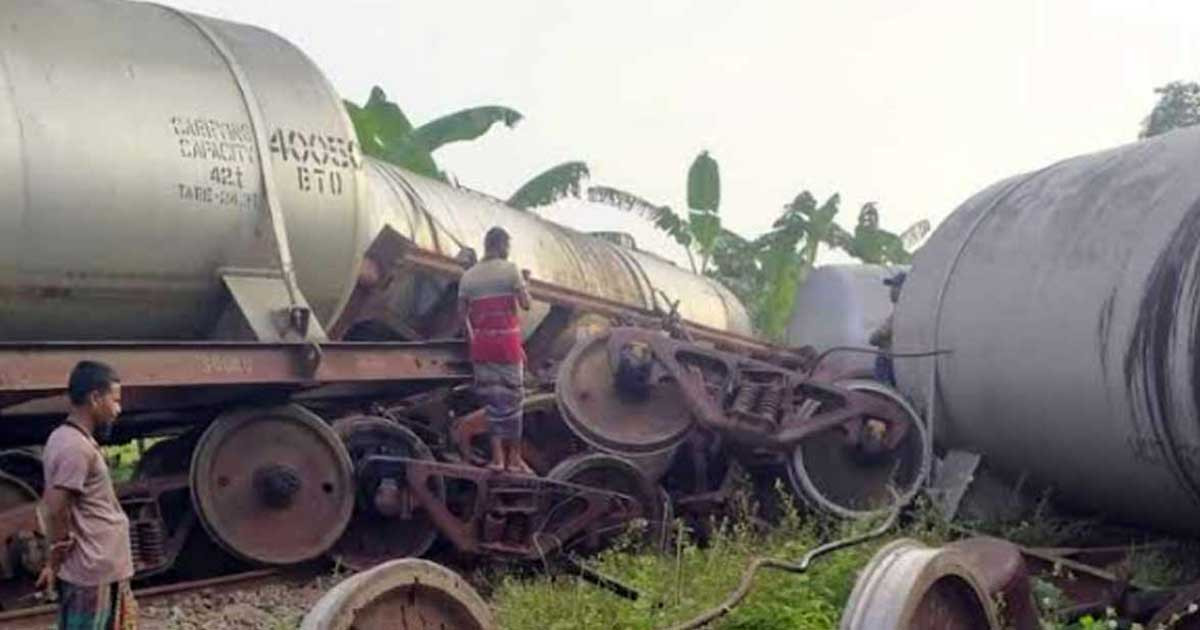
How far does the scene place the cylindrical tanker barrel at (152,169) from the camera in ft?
23.2

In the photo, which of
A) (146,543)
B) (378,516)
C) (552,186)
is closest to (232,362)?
(146,543)

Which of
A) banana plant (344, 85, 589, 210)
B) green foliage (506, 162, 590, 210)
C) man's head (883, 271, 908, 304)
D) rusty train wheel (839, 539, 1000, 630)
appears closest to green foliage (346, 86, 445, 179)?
banana plant (344, 85, 589, 210)

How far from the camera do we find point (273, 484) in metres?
7.73

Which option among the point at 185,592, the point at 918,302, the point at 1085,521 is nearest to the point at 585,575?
the point at 185,592

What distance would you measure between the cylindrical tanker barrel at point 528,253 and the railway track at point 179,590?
2.17 m

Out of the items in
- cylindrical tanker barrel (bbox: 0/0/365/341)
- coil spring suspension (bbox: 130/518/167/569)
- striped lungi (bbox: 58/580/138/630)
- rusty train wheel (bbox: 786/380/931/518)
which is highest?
cylindrical tanker barrel (bbox: 0/0/365/341)

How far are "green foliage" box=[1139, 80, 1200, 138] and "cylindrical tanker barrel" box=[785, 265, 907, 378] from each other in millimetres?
11254

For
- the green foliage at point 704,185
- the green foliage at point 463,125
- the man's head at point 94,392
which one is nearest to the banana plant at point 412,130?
the green foliage at point 463,125

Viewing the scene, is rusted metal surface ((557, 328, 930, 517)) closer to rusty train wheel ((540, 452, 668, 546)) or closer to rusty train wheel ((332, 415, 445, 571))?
rusty train wheel ((540, 452, 668, 546))

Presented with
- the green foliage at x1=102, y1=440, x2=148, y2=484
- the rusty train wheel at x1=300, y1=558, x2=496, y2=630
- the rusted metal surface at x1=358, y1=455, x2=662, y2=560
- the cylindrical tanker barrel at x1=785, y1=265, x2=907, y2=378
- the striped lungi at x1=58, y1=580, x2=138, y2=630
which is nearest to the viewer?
the rusty train wheel at x1=300, y1=558, x2=496, y2=630

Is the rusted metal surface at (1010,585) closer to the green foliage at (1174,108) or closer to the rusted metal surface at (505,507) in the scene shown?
the rusted metal surface at (505,507)

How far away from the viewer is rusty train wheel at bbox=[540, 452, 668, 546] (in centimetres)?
860

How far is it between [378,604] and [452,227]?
8.32m

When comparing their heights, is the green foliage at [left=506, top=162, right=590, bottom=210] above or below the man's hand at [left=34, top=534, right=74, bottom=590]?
above
